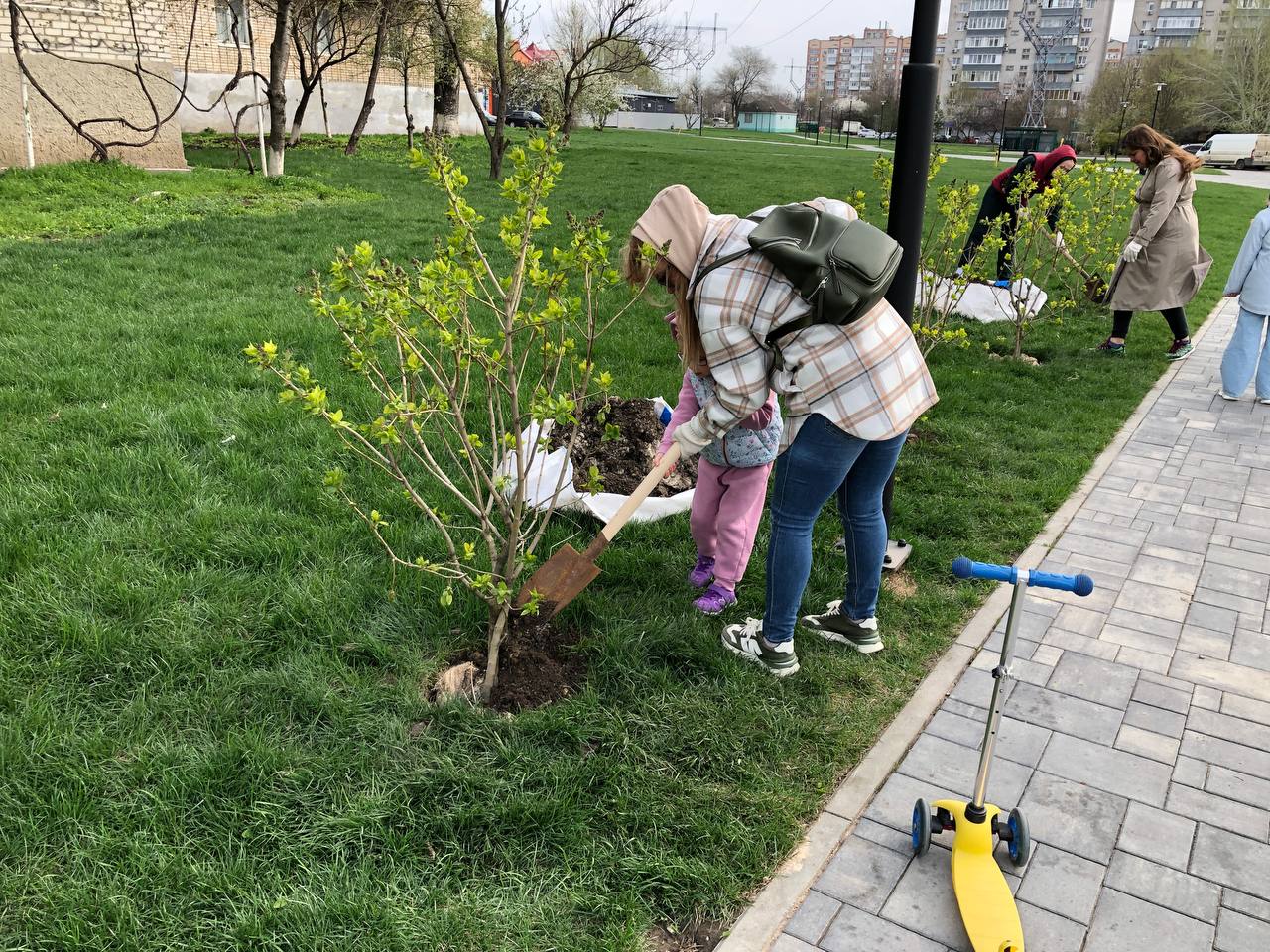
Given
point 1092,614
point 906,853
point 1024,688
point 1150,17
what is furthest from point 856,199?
point 1150,17

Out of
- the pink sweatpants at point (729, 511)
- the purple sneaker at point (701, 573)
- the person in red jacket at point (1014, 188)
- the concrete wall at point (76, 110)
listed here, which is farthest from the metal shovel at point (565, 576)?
the concrete wall at point (76, 110)

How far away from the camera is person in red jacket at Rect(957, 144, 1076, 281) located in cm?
753

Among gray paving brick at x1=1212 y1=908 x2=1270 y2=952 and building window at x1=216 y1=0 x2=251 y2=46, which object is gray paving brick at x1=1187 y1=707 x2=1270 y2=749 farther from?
building window at x1=216 y1=0 x2=251 y2=46

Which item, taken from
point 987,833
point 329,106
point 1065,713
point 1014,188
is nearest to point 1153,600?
point 1065,713

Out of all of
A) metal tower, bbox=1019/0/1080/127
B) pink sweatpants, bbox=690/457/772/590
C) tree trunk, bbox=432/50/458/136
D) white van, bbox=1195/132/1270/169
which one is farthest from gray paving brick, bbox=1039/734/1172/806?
metal tower, bbox=1019/0/1080/127

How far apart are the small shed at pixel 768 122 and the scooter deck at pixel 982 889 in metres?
87.9

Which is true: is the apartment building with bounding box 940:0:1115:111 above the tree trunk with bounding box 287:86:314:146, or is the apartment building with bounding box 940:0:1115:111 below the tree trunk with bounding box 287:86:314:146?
above

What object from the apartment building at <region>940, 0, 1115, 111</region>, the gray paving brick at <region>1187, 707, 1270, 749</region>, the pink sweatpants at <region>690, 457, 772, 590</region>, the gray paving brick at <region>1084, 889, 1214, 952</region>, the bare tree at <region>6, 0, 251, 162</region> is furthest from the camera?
the apartment building at <region>940, 0, 1115, 111</region>

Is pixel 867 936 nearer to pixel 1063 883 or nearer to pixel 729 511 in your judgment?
pixel 1063 883

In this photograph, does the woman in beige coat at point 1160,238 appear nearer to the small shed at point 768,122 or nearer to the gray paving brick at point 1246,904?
the gray paving brick at point 1246,904

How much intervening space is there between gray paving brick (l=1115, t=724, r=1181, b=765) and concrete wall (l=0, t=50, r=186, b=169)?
50.2ft

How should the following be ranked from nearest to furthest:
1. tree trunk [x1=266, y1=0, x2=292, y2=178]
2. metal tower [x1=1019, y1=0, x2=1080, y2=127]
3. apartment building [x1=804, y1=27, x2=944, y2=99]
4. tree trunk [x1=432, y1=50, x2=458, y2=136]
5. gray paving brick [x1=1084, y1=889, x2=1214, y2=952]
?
gray paving brick [x1=1084, y1=889, x2=1214, y2=952]
tree trunk [x1=266, y1=0, x2=292, y2=178]
tree trunk [x1=432, y1=50, x2=458, y2=136]
metal tower [x1=1019, y1=0, x2=1080, y2=127]
apartment building [x1=804, y1=27, x2=944, y2=99]

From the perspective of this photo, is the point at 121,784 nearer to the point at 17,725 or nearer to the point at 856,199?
the point at 17,725

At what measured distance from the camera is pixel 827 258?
2529 millimetres
